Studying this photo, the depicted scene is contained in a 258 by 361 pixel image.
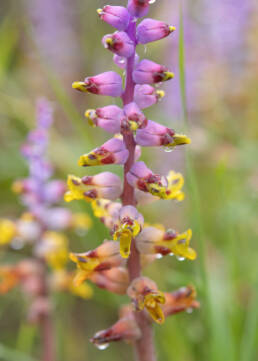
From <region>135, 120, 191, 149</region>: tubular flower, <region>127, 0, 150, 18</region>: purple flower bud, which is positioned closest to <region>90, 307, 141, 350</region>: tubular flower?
<region>135, 120, 191, 149</region>: tubular flower

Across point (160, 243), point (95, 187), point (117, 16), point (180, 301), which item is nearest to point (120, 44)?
point (117, 16)

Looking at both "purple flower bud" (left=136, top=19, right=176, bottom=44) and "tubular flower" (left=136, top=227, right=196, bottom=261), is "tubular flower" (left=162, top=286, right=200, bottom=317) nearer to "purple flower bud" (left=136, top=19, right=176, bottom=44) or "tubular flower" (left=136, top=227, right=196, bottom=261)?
"tubular flower" (left=136, top=227, right=196, bottom=261)

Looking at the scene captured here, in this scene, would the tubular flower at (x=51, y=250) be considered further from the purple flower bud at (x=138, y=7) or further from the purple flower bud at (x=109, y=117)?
the purple flower bud at (x=138, y=7)

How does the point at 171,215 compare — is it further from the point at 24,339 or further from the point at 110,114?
the point at 110,114

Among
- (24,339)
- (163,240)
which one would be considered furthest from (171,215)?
(163,240)

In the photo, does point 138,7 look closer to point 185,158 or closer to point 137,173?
point 137,173
